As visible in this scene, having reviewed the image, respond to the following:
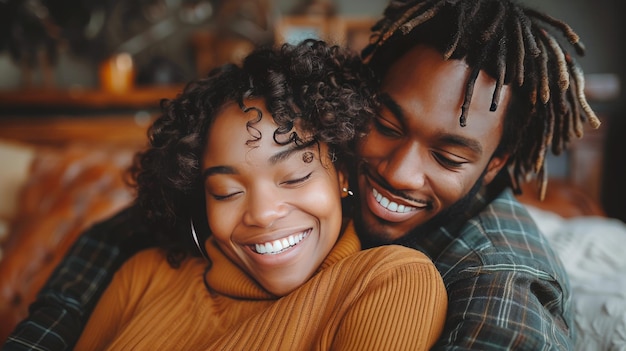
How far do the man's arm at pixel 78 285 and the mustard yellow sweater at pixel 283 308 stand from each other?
0.38 feet

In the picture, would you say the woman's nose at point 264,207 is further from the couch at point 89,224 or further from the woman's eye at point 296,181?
the couch at point 89,224

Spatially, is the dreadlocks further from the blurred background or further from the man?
the blurred background

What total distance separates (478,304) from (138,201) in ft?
2.10

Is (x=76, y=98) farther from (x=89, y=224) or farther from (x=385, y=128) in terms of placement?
(x=385, y=128)

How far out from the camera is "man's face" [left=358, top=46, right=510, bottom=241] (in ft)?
2.62

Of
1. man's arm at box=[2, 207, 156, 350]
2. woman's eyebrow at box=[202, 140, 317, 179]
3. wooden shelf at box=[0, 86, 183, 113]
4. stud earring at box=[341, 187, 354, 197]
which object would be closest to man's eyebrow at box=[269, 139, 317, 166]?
woman's eyebrow at box=[202, 140, 317, 179]

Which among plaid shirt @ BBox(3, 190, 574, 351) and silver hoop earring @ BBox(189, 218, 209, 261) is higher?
silver hoop earring @ BBox(189, 218, 209, 261)

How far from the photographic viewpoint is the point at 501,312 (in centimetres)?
72

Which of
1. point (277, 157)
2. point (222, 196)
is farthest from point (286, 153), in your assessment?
point (222, 196)

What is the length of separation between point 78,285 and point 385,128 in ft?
2.37

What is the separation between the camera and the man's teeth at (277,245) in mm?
779

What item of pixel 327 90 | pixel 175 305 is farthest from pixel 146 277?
pixel 327 90

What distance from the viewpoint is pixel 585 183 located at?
2570 millimetres

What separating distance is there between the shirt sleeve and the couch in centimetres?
30
